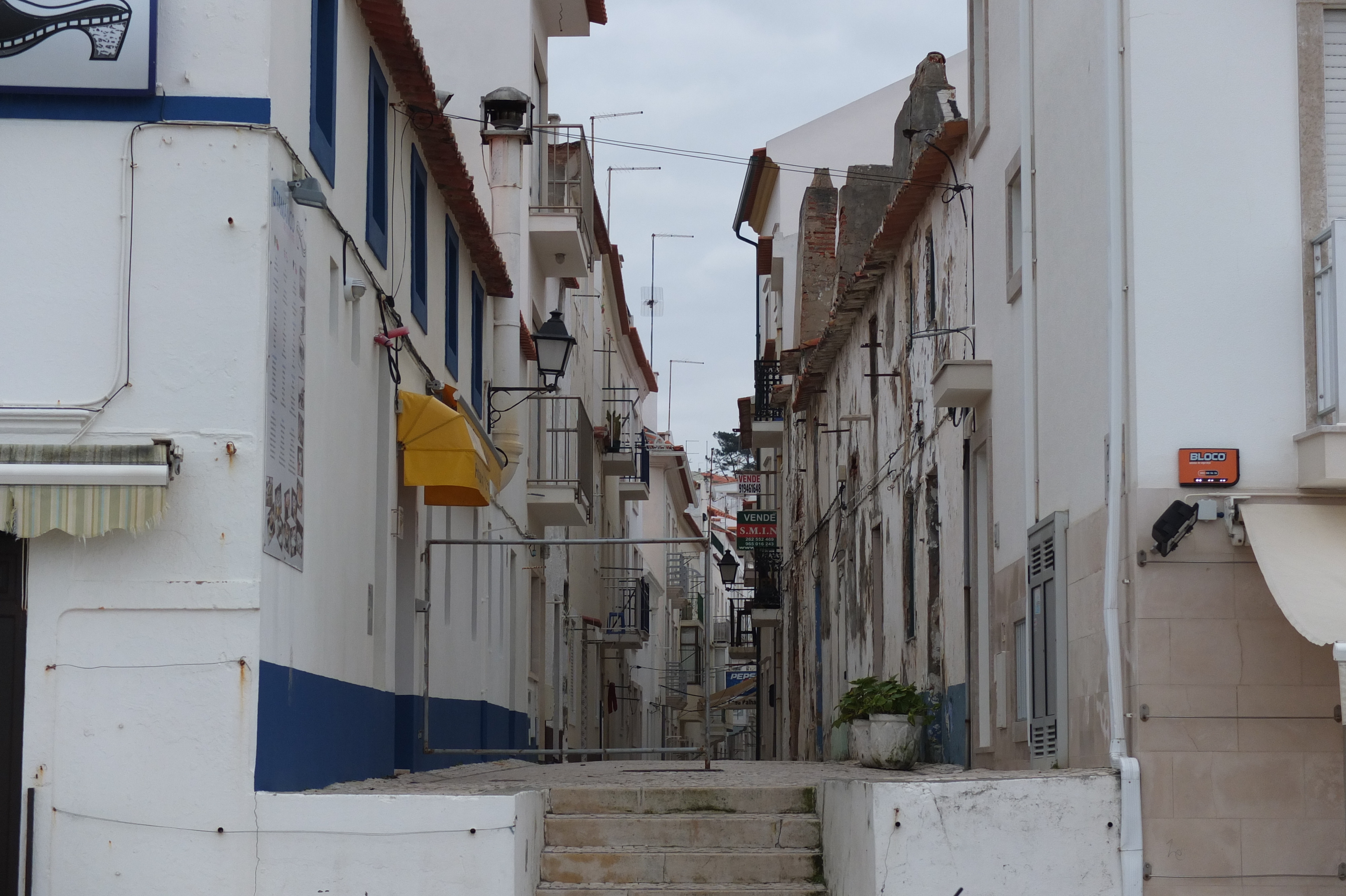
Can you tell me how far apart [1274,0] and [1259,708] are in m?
3.87

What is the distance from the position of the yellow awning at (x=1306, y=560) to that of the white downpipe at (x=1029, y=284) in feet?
9.33

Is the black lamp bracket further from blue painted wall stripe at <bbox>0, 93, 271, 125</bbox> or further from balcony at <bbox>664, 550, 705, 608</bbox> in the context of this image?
balcony at <bbox>664, 550, 705, 608</bbox>

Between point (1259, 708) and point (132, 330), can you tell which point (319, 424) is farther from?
point (1259, 708)

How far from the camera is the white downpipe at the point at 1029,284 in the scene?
11875 mm

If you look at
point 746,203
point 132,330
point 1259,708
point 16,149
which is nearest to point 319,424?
point 132,330

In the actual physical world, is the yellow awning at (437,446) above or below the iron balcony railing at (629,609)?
above

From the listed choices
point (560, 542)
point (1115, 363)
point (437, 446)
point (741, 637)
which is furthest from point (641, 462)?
point (1115, 363)

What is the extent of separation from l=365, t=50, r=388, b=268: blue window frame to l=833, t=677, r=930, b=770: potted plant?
18.6 feet

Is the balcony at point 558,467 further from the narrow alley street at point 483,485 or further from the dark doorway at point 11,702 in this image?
the dark doorway at point 11,702

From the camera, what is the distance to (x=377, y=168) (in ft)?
43.7

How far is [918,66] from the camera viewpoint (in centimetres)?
2022

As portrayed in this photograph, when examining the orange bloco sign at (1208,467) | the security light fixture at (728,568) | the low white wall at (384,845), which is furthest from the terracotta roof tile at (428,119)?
the security light fixture at (728,568)

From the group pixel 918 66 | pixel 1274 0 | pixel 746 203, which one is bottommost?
pixel 1274 0

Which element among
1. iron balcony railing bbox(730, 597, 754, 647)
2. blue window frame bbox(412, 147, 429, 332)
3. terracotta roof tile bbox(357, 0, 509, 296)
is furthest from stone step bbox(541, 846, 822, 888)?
iron balcony railing bbox(730, 597, 754, 647)
